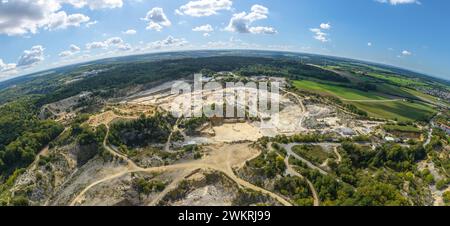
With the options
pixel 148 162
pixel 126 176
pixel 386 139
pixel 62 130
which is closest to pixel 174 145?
pixel 148 162

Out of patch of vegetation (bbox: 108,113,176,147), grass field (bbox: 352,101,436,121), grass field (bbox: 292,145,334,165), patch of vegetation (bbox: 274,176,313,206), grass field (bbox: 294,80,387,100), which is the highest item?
grass field (bbox: 294,80,387,100)

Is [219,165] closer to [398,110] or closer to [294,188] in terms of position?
[294,188]

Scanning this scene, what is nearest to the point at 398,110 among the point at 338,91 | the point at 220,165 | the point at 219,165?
the point at 338,91

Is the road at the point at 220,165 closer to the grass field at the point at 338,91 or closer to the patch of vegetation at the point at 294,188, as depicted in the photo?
the patch of vegetation at the point at 294,188

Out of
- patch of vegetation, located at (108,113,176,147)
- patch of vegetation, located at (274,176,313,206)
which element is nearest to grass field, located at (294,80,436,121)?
patch of vegetation, located at (274,176,313,206)

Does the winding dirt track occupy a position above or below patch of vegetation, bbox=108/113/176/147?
below

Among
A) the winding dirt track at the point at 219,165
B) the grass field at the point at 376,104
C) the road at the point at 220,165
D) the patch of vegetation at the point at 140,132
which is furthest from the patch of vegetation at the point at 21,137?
the grass field at the point at 376,104

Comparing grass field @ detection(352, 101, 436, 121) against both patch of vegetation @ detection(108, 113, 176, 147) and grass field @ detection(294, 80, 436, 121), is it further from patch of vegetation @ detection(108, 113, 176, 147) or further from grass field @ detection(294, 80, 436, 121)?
patch of vegetation @ detection(108, 113, 176, 147)
